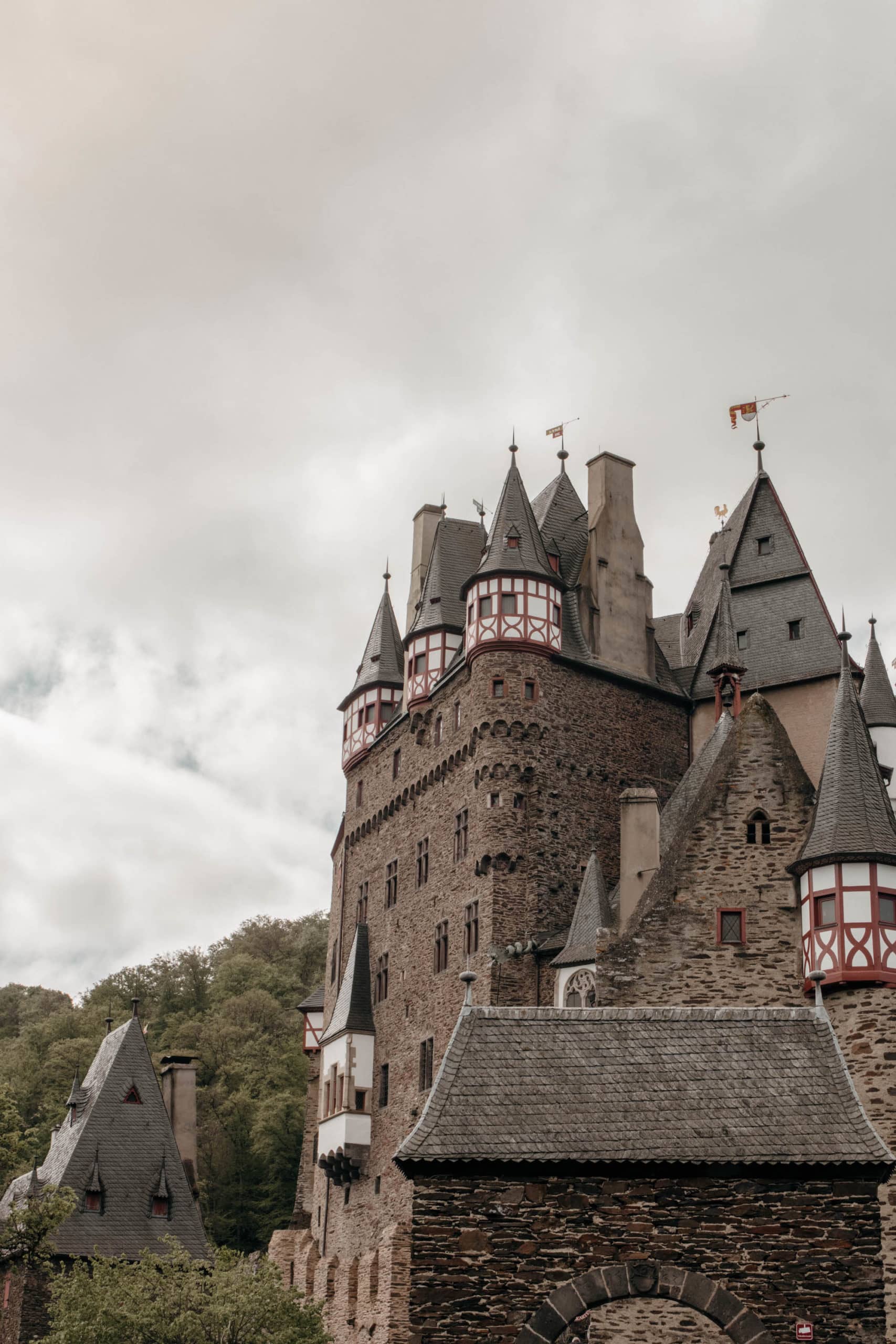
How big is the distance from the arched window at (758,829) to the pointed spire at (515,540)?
14.0 meters

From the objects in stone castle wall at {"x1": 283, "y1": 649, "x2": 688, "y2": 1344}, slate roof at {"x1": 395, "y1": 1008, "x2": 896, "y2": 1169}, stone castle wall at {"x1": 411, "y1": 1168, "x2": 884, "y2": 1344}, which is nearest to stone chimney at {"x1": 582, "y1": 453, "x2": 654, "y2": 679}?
stone castle wall at {"x1": 283, "y1": 649, "x2": 688, "y2": 1344}

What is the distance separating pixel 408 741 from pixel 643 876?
14.0 m

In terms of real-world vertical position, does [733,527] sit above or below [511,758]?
above

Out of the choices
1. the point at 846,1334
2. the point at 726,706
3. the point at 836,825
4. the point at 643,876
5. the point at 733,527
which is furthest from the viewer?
the point at 733,527

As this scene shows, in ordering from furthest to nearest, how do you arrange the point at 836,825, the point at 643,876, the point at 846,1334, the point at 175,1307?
the point at 643,876
the point at 836,825
the point at 175,1307
the point at 846,1334

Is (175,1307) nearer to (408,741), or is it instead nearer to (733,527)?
(408,741)

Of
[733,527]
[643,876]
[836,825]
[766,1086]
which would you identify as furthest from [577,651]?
[766,1086]

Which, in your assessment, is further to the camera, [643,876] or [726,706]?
[726,706]

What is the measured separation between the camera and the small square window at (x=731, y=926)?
3195 centimetres

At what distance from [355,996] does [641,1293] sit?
31067 mm

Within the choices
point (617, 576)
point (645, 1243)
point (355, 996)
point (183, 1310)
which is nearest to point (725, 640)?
point (617, 576)

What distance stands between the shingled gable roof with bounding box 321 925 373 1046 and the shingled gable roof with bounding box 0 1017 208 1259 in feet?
17.9

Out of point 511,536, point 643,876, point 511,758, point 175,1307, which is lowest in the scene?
point 175,1307

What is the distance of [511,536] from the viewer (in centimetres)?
4588
